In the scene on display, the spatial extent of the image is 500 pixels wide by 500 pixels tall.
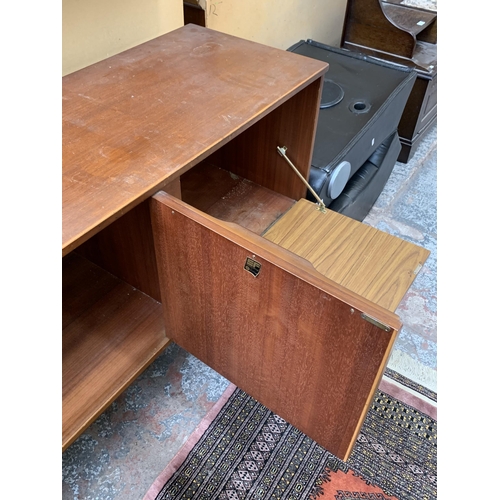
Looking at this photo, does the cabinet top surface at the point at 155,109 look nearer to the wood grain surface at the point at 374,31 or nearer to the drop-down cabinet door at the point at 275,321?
the drop-down cabinet door at the point at 275,321

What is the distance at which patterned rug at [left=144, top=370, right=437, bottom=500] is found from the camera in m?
0.95

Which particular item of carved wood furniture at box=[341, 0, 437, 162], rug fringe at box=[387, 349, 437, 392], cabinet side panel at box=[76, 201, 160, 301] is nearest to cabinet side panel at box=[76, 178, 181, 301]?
cabinet side panel at box=[76, 201, 160, 301]

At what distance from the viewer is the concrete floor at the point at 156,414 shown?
94 centimetres

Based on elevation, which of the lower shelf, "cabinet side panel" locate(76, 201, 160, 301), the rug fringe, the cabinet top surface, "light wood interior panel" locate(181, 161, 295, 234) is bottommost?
the rug fringe

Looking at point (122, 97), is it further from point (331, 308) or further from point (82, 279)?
point (331, 308)

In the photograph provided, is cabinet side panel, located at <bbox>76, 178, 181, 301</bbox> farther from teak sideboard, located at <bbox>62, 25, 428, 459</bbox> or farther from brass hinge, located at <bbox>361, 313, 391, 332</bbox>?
brass hinge, located at <bbox>361, 313, 391, 332</bbox>

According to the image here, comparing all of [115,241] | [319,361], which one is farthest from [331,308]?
[115,241]

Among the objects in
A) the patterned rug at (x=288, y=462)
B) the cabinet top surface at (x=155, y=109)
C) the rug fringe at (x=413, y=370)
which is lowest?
the rug fringe at (x=413, y=370)

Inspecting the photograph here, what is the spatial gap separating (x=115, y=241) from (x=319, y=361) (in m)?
0.45

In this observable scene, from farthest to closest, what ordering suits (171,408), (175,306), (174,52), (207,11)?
(207,11), (171,408), (174,52), (175,306)

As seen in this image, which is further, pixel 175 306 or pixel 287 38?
pixel 287 38

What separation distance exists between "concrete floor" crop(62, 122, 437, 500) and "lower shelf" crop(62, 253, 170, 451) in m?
0.30

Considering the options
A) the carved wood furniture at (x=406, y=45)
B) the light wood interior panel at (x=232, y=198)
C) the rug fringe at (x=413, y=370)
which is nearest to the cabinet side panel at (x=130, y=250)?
the light wood interior panel at (x=232, y=198)

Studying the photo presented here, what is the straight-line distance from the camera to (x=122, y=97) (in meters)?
0.76
